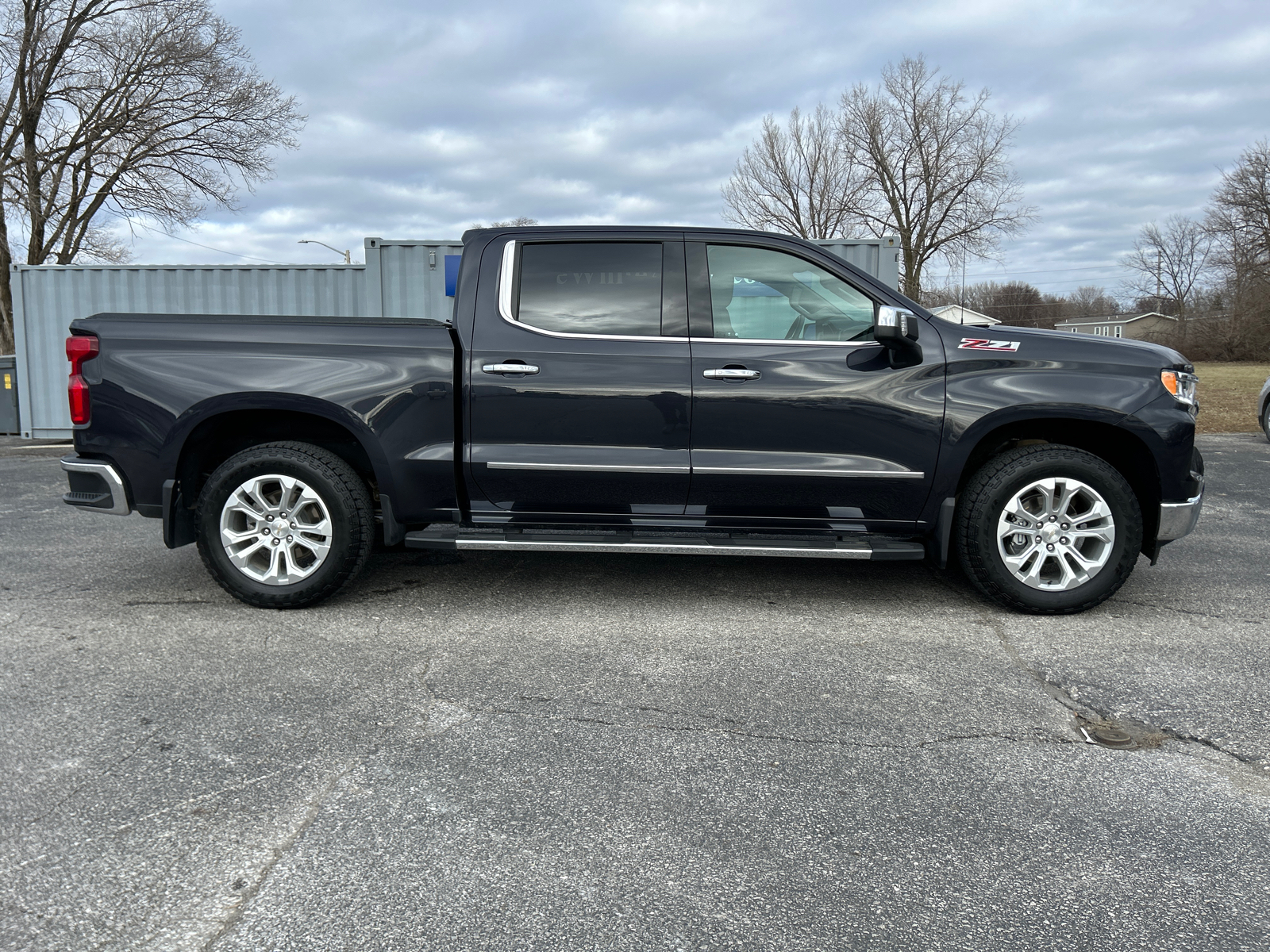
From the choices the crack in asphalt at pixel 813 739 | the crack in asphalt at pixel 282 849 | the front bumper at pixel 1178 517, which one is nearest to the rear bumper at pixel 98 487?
the crack in asphalt at pixel 282 849

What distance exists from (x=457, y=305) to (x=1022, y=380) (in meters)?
2.86

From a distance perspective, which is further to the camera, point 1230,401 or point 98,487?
point 1230,401

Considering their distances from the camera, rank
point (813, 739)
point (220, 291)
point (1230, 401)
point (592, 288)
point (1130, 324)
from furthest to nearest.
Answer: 1. point (1130, 324)
2. point (1230, 401)
3. point (220, 291)
4. point (592, 288)
5. point (813, 739)

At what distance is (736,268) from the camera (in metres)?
4.67

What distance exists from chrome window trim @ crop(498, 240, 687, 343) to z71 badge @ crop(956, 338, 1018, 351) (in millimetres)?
1391

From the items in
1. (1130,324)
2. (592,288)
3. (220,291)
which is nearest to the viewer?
(592,288)

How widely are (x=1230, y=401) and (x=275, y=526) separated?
22.6 m

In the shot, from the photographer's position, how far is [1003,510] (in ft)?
14.6

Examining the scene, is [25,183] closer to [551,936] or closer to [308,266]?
[308,266]

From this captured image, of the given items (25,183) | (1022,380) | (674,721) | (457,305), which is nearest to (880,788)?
(674,721)

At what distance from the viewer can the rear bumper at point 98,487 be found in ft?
15.0

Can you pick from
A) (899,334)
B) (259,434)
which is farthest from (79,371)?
(899,334)

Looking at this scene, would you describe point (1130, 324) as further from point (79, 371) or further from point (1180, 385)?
point (79, 371)

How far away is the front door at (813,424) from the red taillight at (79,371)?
3044 mm
